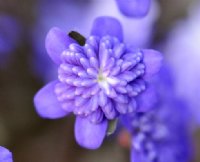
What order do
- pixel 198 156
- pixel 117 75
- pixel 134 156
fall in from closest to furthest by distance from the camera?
pixel 117 75 → pixel 134 156 → pixel 198 156

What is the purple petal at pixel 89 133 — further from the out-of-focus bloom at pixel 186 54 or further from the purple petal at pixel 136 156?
the out-of-focus bloom at pixel 186 54

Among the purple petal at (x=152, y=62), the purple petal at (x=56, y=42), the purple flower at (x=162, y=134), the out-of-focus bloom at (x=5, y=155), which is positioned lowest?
the purple flower at (x=162, y=134)

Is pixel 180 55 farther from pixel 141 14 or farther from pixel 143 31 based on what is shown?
pixel 141 14

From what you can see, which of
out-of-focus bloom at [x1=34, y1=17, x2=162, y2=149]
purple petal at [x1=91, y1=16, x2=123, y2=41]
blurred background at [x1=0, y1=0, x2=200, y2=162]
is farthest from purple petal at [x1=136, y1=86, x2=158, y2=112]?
blurred background at [x1=0, y1=0, x2=200, y2=162]

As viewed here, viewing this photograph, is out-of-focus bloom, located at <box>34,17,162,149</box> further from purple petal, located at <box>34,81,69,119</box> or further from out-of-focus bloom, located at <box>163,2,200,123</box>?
out-of-focus bloom, located at <box>163,2,200,123</box>

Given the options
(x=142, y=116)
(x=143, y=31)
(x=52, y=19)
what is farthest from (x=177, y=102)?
(x=52, y=19)

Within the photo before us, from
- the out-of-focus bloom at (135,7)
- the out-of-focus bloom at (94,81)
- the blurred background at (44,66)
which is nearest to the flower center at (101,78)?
the out-of-focus bloom at (94,81)
